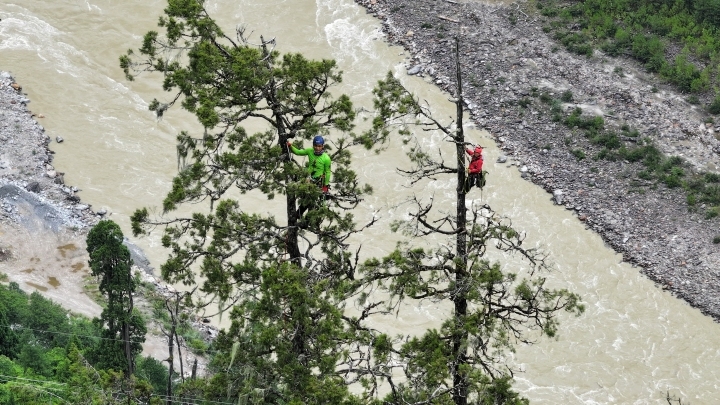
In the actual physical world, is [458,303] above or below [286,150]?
below

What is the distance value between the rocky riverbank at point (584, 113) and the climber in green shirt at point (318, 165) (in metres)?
16.1

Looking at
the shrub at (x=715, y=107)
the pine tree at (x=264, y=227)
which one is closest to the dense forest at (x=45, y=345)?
the pine tree at (x=264, y=227)

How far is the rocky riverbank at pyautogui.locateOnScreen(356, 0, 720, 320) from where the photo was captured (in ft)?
88.9

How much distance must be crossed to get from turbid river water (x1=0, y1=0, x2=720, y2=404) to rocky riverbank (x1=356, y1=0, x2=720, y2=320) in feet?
1.92

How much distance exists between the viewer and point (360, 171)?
2872 cm

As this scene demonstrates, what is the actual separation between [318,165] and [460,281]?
2328 millimetres

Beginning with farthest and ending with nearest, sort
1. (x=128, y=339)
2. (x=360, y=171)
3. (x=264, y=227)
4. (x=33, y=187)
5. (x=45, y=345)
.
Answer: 1. (x=360, y=171)
2. (x=33, y=187)
3. (x=45, y=345)
4. (x=128, y=339)
5. (x=264, y=227)

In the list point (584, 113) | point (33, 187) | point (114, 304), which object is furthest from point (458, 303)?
point (584, 113)

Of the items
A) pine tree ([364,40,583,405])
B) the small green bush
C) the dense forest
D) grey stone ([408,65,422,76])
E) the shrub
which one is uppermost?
grey stone ([408,65,422,76])

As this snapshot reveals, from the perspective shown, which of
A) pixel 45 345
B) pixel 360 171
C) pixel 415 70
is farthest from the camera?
pixel 415 70

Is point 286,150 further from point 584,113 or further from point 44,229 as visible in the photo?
point 584,113

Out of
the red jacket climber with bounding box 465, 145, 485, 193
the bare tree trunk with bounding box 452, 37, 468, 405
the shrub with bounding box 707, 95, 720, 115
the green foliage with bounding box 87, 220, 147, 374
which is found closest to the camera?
Answer: the bare tree trunk with bounding box 452, 37, 468, 405

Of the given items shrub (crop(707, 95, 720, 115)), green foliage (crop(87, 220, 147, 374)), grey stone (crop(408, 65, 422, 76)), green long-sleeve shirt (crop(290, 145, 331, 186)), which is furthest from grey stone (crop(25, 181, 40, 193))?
shrub (crop(707, 95, 720, 115))

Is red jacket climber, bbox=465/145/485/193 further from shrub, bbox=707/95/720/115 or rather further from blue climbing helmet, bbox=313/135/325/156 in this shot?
shrub, bbox=707/95/720/115
